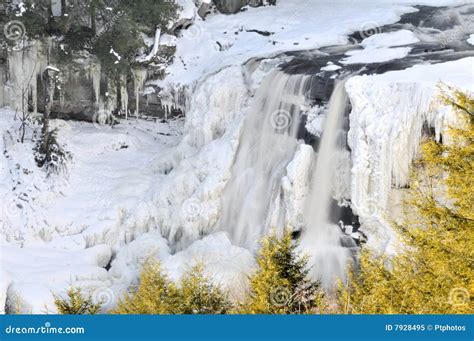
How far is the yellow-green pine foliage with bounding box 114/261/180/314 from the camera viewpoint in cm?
1148

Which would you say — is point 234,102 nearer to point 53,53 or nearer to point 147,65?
point 147,65

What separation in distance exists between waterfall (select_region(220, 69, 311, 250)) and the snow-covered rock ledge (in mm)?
2446

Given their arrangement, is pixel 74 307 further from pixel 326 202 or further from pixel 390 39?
pixel 390 39

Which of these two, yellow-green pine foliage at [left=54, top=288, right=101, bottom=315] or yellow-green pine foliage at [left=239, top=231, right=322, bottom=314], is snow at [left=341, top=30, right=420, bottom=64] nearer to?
yellow-green pine foliage at [left=239, top=231, right=322, bottom=314]

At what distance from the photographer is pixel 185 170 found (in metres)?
17.4

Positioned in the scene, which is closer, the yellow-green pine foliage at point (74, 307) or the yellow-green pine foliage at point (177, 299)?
the yellow-green pine foliage at point (177, 299)

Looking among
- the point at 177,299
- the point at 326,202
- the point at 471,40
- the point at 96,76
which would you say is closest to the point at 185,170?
the point at 326,202

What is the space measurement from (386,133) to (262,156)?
14.1 ft

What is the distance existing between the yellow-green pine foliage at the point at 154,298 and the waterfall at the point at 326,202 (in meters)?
3.84

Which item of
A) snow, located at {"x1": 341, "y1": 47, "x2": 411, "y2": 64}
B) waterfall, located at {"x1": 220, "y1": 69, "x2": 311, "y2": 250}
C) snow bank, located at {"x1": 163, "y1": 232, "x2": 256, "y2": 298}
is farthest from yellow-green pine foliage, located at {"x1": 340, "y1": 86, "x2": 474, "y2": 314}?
snow, located at {"x1": 341, "y1": 47, "x2": 411, "y2": 64}

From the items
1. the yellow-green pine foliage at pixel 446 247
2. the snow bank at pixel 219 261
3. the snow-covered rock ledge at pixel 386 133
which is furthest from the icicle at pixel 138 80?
the yellow-green pine foliage at pixel 446 247

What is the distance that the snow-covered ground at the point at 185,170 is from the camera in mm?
13492

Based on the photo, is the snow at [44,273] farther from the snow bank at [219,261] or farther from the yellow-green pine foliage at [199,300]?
the yellow-green pine foliage at [199,300]

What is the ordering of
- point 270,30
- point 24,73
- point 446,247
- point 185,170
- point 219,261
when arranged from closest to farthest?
point 446,247, point 219,261, point 185,170, point 24,73, point 270,30
